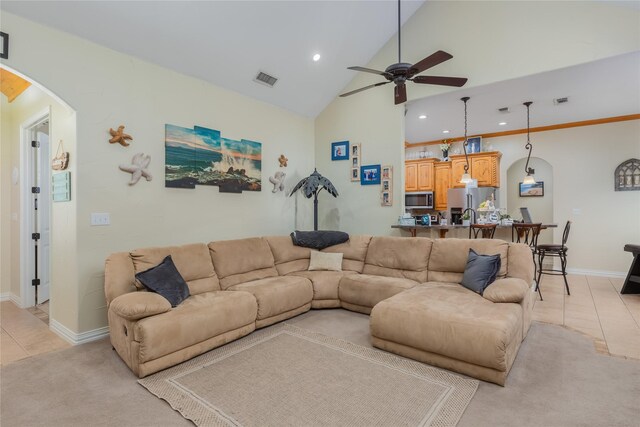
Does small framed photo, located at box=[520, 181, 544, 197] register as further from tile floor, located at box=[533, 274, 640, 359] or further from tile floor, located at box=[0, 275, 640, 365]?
tile floor, located at box=[0, 275, 640, 365]

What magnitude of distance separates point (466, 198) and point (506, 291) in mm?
4464

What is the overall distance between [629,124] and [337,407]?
23.4 ft

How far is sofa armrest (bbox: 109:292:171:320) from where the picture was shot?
2406 mm

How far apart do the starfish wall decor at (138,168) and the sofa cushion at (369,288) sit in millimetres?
2556

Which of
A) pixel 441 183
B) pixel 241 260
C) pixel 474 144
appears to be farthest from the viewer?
pixel 441 183

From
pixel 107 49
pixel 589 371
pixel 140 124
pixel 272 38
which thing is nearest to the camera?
pixel 589 371

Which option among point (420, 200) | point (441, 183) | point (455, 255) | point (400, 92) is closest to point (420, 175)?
point (441, 183)

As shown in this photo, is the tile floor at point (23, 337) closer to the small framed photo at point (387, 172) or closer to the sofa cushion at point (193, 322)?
→ the sofa cushion at point (193, 322)

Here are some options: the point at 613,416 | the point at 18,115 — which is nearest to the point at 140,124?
the point at 18,115

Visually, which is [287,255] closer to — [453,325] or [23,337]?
[453,325]

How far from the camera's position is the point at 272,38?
13.2ft

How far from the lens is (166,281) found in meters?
2.89

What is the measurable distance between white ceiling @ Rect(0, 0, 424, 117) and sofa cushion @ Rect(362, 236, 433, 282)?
266 cm

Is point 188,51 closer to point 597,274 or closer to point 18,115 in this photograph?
point 18,115
